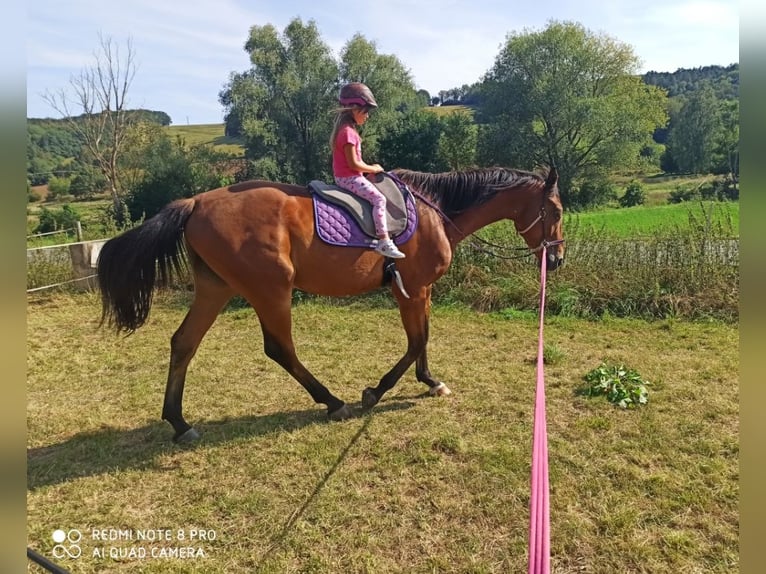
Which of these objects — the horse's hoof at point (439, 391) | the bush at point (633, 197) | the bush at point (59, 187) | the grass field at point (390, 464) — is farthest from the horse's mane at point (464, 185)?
the bush at point (59, 187)

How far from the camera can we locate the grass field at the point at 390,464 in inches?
106

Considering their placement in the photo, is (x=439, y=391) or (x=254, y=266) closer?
(x=254, y=266)

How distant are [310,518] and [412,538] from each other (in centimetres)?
63

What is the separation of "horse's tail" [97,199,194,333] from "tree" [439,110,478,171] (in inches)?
1044

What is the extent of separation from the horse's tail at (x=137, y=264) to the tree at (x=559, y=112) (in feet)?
112

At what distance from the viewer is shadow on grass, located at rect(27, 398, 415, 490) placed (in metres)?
3.59

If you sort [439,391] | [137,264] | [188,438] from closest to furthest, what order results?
[137,264] → [188,438] → [439,391]

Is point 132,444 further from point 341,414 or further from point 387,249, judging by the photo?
point 387,249

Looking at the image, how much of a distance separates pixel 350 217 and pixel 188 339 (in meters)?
1.67

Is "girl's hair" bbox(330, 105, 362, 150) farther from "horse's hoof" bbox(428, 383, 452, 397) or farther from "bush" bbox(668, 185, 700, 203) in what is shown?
"bush" bbox(668, 185, 700, 203)

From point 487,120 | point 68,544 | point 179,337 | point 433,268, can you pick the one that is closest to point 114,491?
point 68,544

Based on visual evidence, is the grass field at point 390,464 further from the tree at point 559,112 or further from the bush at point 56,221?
the tree at point 559,112

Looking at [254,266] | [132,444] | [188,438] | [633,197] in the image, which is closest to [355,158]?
[254,266]

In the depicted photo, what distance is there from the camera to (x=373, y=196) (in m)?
4.17
